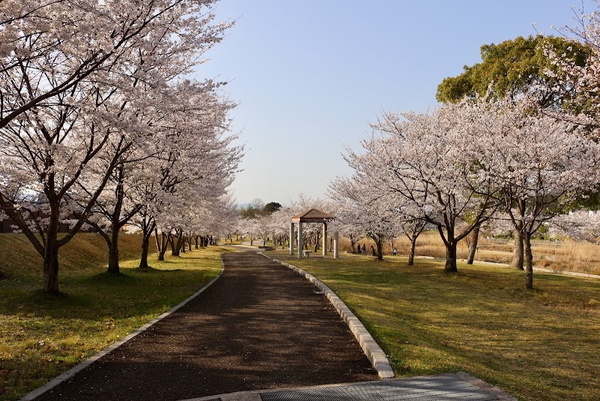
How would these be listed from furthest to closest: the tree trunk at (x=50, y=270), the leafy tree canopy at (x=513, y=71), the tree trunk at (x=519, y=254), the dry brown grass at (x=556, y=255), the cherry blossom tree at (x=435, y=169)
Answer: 1. the dry brown grass at (x=556, y=255)
2. the tree trunk at (x=519, y=254)
3. the leafy tree canopy at (x=513, y=71)
4. the cherry blossom tree at (x=435, y=169)
5. the tree trunk at (x=50, y=270)

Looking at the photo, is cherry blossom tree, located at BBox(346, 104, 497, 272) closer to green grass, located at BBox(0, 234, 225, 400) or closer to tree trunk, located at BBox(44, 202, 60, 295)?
green grass, located at BBox(0, 234, 225, 400)

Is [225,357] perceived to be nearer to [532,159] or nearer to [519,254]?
[532,159]

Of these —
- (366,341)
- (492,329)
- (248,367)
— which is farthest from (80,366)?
(492,329)

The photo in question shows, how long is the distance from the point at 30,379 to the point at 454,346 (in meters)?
6.18

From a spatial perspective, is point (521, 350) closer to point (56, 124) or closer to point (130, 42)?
point (130, 42)

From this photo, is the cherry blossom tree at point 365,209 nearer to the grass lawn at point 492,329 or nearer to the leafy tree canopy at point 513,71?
the grass lawn at point 492,329

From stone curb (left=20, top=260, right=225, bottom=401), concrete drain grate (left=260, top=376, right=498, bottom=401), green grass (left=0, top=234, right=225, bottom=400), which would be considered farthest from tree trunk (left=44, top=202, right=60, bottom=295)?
concrete drain grate (left=260, top=376, right=498, bottom=401)

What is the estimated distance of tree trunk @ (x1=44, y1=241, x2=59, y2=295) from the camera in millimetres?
11133

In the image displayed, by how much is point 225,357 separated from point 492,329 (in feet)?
17.9

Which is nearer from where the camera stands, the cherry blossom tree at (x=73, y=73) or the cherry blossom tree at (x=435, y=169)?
the cherry blossom tree at (x=73, y=73)

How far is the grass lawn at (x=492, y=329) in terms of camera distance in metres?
5.49

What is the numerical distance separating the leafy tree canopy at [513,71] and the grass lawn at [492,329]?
34.2ft

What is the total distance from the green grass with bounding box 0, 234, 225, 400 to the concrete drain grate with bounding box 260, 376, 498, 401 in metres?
3.15

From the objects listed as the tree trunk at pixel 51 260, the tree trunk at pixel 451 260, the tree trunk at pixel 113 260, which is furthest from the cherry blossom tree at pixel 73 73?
the tree trunk at pixel 451 260
